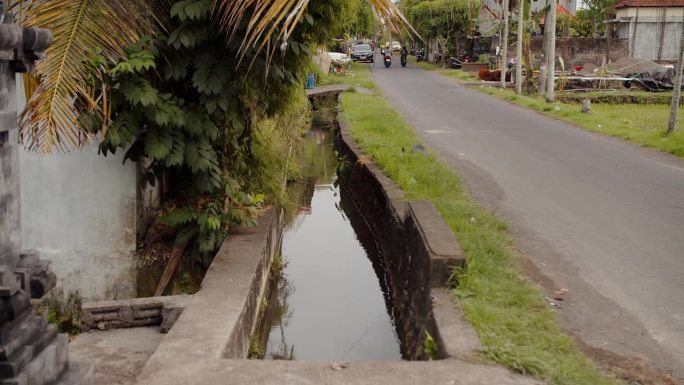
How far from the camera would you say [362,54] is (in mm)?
48406

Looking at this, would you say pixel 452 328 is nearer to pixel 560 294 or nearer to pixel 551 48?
pixel 560 294

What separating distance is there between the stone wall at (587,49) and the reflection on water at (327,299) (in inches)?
1195

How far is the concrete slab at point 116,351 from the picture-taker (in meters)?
4.80

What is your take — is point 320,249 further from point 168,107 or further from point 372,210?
point 168,107

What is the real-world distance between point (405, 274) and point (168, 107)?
2680 mm

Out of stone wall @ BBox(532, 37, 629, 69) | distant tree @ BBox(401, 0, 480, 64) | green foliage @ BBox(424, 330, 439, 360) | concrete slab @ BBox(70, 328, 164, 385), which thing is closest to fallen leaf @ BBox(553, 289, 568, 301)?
green foliage @ BBox(424, 330, 439, 360)

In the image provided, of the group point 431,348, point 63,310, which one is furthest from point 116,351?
point 431,348

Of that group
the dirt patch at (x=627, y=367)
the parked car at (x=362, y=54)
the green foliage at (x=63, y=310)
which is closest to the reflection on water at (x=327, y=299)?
the green foliage at (x=63, y=310)

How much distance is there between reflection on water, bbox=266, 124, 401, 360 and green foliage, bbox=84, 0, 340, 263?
115cm

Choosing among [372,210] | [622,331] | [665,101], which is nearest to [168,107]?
[622,331]

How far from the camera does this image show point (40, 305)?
6.69 meters

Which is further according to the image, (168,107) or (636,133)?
(636,133)

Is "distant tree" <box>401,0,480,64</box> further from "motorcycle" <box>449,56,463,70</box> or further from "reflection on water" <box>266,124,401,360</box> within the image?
"reflection on water" <box>266,124,401,360</box>

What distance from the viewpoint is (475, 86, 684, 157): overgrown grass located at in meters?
13.5
